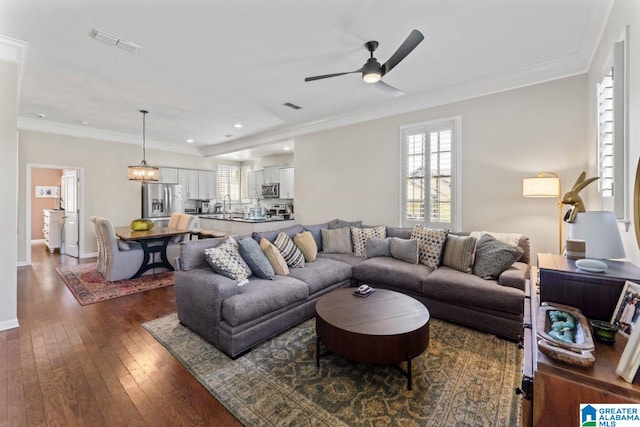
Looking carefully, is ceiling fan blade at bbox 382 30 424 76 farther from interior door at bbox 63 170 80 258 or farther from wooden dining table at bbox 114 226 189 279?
interior door at bbox 63 170 80 258

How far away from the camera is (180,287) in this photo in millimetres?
2791

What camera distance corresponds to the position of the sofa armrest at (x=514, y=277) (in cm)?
267

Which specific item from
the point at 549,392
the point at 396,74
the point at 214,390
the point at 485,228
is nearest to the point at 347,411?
the point at 214,390

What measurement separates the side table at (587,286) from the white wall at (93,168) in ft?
26.1

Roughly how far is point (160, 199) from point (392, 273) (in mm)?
6341

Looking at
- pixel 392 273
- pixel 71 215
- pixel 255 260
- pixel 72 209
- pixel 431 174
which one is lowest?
pixel 392 273

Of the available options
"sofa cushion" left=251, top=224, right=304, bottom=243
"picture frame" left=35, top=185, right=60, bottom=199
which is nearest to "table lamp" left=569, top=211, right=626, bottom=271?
"sofa cushion" left=251, top=224, right=304, bottom=243

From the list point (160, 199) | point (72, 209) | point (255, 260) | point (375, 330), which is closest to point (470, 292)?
point (375, 330)

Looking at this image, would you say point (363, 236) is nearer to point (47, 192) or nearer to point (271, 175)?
point (271, 175)

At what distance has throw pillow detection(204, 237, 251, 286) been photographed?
266 centimetres

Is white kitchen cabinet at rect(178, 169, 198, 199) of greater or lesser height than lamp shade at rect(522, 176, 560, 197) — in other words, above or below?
above

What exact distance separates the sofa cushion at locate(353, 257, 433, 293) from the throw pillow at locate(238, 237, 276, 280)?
124 centimetres

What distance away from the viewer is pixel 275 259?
3.17 metres

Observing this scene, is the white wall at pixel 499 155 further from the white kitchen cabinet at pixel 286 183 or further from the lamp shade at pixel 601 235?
the white kitchen cabinet at pixel 286 183
